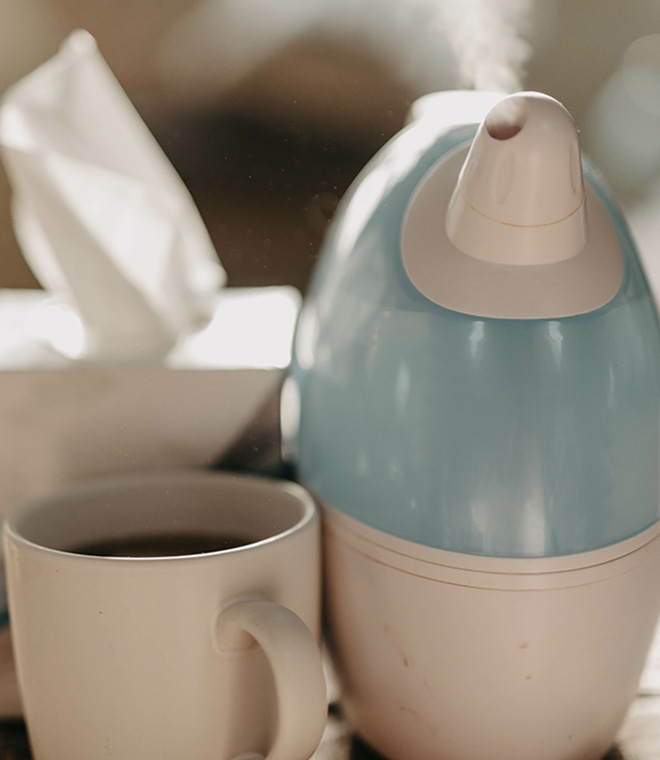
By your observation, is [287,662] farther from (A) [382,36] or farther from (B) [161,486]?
(A) [382,36]

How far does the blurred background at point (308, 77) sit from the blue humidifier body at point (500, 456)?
0.20ft

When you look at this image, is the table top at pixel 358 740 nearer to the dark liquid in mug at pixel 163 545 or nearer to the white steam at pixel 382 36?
the dark liquid in mug at pixel 163 545

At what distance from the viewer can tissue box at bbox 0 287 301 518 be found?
0.28 metres

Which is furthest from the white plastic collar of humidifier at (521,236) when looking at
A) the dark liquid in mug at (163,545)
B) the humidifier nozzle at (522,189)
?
the dark liquid in mug at (163,545)

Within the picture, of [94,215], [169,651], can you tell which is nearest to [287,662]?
[169,651]

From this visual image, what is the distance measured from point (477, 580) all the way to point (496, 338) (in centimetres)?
6

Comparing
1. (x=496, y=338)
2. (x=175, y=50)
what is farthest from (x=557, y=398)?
(x=175, y=50)

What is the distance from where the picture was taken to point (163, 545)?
251 millimetres

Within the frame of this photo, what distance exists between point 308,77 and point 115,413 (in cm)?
19

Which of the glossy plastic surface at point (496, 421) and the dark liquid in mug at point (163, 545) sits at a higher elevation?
the glossy plastic surface at point (496, 421)

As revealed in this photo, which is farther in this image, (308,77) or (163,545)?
(308,77)

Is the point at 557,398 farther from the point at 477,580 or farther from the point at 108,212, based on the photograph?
the point at 108,212

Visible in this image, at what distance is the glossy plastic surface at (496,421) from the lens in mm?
205

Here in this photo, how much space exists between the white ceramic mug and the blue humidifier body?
33mm
